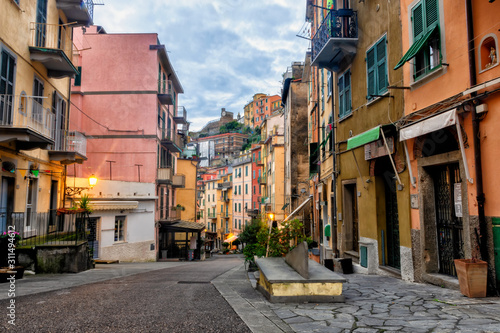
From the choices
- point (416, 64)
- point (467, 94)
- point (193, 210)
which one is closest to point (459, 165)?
point (467, 94)

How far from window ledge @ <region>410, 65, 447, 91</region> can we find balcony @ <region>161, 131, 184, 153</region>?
22453 millimetres

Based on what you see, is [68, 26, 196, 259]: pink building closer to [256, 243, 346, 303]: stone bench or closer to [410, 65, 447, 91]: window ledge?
[410, 65, 447, 91]: window ledge

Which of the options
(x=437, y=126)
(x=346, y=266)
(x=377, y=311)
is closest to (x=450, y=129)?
(x=437, y=126)

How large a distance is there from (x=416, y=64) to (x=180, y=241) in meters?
24.6

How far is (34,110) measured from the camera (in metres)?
13.3

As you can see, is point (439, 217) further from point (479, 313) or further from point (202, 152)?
point (202, 152)

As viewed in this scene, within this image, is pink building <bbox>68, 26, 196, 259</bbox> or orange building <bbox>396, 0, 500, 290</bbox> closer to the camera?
orange building <bbox>396, 0, 500, 290</bbox>

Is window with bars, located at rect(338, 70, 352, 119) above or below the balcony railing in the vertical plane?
above

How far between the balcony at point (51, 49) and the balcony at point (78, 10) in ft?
1.96

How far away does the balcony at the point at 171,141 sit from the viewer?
29188 mm

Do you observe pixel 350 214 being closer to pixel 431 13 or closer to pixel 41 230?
pixel 431 13

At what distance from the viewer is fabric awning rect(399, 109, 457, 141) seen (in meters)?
7.11

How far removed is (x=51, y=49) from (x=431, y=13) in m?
12.0

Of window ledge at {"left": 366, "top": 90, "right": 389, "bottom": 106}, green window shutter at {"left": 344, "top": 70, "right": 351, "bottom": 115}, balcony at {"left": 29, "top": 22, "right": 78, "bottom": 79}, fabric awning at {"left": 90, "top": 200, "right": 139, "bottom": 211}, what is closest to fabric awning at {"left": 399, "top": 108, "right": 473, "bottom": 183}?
window ledge at {"left": 366, "top": 90, "right": 389, "bottom": 106}
